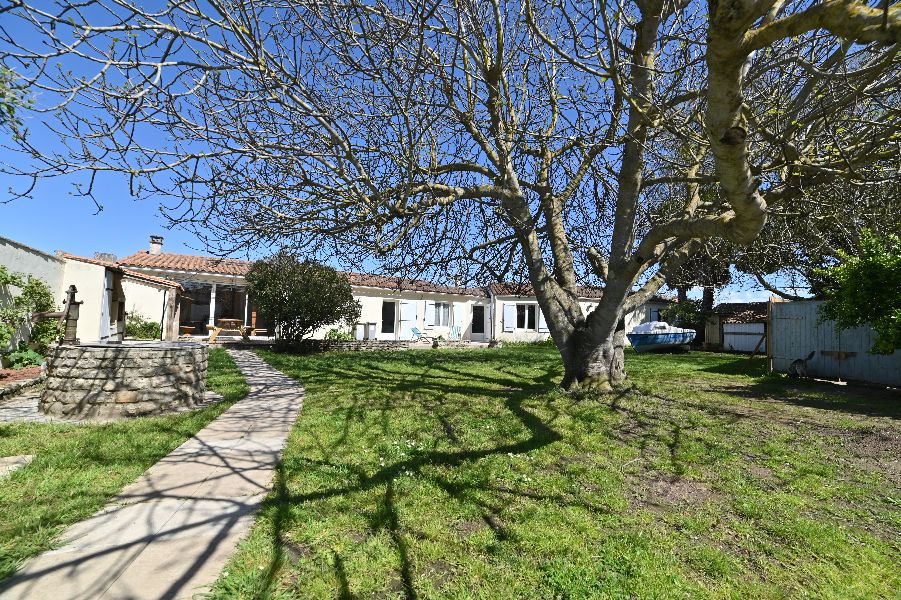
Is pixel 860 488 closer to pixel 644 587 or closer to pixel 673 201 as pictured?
pixel 644 587

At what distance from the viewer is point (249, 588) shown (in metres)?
2.12

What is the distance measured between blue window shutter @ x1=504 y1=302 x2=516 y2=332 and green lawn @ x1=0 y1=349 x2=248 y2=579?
771 inches

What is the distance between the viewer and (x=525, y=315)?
2556 cm

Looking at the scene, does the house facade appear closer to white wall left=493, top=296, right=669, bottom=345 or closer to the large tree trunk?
white wall left=493, top=296, right=669, bottom=345

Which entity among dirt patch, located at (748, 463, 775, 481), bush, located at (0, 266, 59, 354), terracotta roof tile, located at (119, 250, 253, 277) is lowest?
dirt patch, located at (748, 463, 775, 481)

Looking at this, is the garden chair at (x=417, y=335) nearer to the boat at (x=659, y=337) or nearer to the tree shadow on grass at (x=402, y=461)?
the boat at (x=659, y=337)

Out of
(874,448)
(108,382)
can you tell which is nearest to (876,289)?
(874,448)

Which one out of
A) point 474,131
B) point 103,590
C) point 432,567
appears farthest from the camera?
point 474,131

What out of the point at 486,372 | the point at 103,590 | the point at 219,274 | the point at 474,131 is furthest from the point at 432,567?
the point at 219,274

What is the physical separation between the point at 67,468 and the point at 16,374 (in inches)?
245

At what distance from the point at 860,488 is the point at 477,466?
3.17 meters

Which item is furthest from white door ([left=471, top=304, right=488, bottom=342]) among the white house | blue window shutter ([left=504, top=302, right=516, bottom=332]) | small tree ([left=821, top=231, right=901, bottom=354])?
small tree ([left=821, top=231, right=901, bottom=354])

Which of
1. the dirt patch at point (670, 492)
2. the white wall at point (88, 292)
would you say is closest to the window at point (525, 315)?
the white wall at point (88, 292)

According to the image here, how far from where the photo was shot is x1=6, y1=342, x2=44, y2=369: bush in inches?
326
